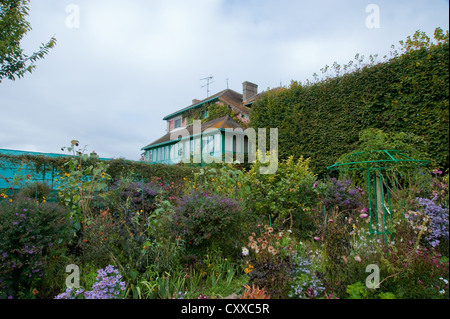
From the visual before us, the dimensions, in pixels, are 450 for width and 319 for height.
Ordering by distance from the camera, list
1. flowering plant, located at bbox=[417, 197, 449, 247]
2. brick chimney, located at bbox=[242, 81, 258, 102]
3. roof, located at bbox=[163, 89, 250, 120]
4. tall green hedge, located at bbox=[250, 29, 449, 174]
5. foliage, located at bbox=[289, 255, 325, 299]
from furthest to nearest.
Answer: brick chimney, located at bbox=[242, 81, 258, 102]
roof, located at bbox=[163, 89, 250, 120]
tall green hedge, located at bbox=[250, 29, 449, 174]
flowering plant, located at bbox=[417, 197, 449, 247]
foliage, located at bbox=[289, 255, 325, 299]

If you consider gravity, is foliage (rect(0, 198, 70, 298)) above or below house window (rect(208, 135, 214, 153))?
below

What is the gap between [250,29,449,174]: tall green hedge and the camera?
604 centimetres

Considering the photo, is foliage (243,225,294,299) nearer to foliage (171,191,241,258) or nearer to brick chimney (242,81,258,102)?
foliage (171,191,241,258)

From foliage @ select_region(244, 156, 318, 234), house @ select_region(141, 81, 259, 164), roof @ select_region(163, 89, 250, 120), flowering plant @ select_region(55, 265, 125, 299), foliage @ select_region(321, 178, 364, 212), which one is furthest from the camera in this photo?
roof @ select_region(163, 89, 250, 120)

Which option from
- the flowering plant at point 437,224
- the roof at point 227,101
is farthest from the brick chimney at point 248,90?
the flowering plant at point 437,224

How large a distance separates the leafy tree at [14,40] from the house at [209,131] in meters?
6.50

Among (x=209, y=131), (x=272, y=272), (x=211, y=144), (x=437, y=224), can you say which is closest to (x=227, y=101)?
(x=209, y=131)

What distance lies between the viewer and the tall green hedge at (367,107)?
6.04 meters

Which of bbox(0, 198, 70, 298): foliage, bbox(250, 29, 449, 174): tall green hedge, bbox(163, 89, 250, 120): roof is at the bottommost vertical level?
bbox(0, 198, 70, 298): foliage

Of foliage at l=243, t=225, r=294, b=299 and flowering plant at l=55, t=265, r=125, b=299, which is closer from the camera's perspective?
flowering plant at l=55, t=265, r=125, b=299

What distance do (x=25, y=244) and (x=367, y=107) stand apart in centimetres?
793

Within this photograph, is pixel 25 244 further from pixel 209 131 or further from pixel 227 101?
pixel 227 101

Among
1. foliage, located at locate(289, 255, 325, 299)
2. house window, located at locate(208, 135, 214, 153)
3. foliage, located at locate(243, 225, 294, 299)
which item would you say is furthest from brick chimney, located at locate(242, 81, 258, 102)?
foliage, located at locate(289, 255, 325, 299)

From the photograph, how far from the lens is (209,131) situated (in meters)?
15.5
